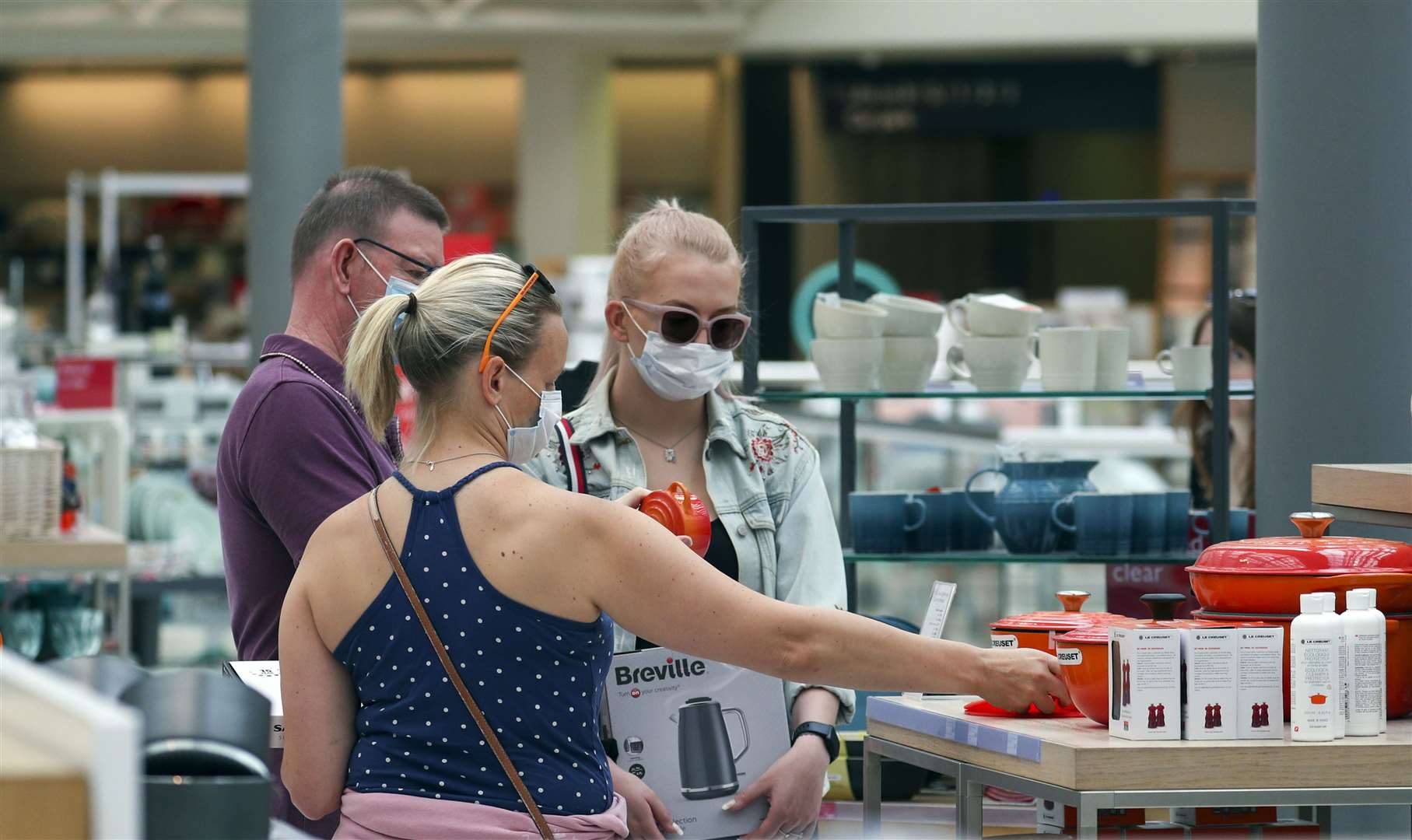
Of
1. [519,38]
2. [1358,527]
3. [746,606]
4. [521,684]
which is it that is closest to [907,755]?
[746,606]

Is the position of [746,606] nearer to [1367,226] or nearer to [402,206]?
[402,206]

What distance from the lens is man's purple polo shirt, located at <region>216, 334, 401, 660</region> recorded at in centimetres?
234

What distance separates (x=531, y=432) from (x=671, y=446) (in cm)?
61

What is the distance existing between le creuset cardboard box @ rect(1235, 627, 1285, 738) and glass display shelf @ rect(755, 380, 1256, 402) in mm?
1572

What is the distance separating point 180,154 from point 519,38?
3.46 metres

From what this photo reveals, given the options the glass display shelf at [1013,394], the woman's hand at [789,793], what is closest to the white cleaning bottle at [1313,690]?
the woman's hand at [789,793]

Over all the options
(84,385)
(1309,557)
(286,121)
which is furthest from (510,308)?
(84,385)

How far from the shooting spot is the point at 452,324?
1910 millimetres

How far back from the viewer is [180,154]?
583 inches

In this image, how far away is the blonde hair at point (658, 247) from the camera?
102 inches

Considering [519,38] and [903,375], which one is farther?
[519,38]

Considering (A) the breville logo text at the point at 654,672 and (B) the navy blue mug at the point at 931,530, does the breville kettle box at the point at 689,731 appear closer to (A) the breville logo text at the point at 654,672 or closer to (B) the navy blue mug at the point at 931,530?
(A) the breville logo text at the point at 654,672

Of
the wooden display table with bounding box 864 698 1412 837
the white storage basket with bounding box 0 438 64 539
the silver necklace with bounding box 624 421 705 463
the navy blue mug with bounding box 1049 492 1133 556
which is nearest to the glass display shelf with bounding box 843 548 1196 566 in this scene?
the navy blue mug with bounding box 1049 492 1133 556

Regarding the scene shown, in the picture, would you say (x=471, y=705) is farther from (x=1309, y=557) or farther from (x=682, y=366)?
(x=1309, y=557)
